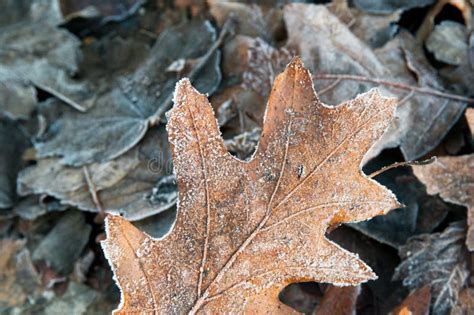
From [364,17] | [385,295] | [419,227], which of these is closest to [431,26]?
[364,17]

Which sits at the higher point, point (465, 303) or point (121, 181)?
point (465, 303)

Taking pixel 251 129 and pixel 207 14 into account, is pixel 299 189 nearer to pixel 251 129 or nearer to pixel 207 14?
pixel 251 129

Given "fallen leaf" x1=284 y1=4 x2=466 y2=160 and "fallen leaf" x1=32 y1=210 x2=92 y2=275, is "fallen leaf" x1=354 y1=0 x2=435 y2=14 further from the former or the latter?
"fallen leaf" x1=32 y1=210 x2=92 y2=275

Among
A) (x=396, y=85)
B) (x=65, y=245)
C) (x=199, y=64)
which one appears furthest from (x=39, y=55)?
(x=396, y=85)

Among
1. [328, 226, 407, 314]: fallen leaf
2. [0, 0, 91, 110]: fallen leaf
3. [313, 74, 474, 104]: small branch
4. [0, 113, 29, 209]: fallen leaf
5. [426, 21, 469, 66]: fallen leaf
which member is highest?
[426, 21, 469, 66]: fallen leaf

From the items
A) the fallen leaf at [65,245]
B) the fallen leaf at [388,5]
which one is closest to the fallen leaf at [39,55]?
the fallen leaf at [65,245]

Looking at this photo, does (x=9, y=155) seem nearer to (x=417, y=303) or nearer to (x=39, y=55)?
(x=39, y=55)

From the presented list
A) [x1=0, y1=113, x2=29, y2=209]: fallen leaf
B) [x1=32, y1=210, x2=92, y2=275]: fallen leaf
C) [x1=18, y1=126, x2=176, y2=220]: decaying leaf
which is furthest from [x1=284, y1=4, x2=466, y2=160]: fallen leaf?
[x1=0, y1=113, x2=29, y2=209]: fallen leaf
